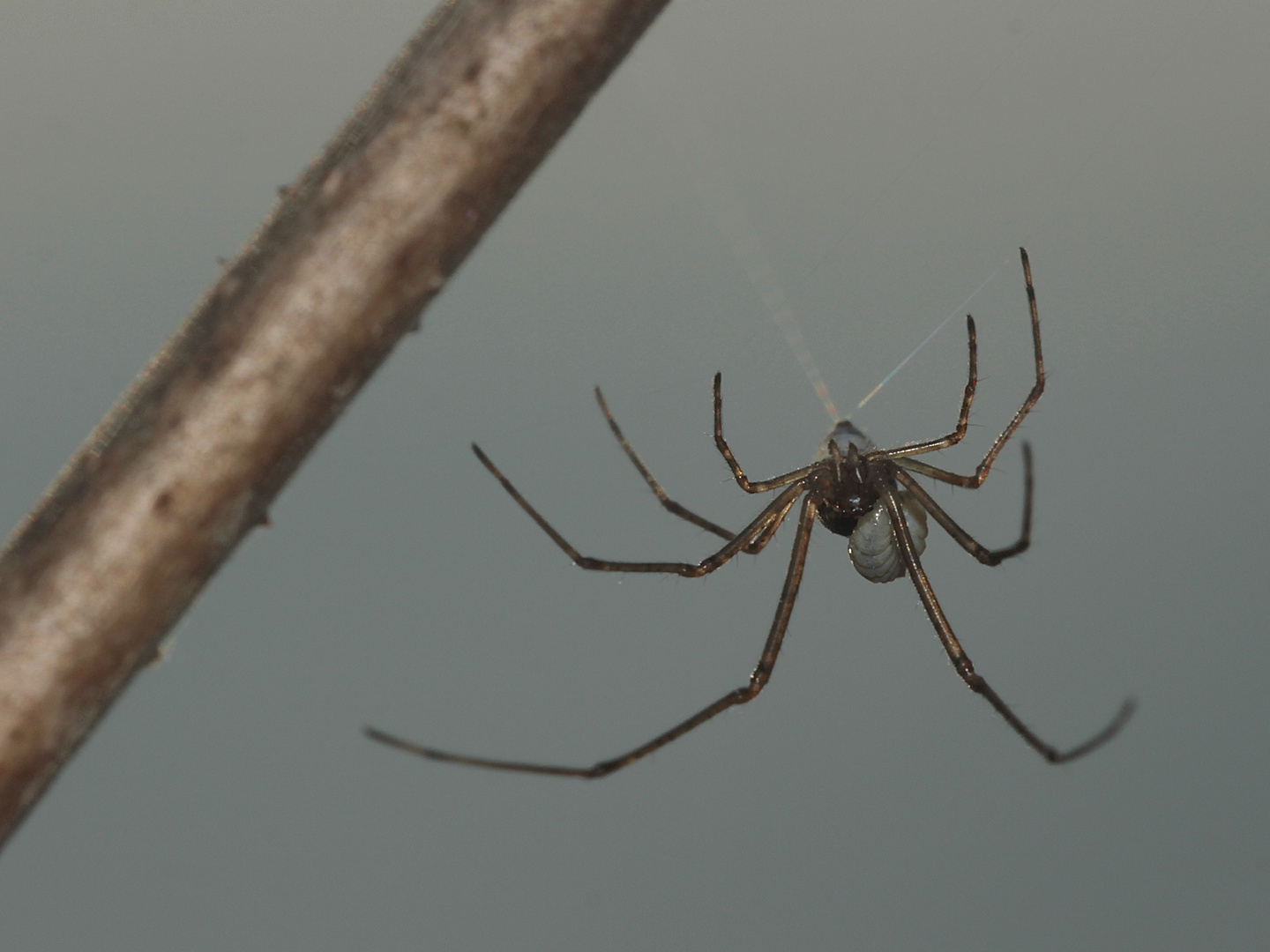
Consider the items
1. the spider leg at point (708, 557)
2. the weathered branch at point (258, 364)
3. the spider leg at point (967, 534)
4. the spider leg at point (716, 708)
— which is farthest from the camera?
the spider leg at point (708, 557)

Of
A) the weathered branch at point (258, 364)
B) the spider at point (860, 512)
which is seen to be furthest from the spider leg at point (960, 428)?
the weathered branch at point (258, 364)

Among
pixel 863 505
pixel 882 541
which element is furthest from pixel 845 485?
pixel 882 541

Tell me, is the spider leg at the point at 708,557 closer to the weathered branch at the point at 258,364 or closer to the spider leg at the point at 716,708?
the spider leg at the point at 716,708

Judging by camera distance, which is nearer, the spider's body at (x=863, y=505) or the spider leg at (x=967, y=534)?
the spider leg at (x=967, y=534)

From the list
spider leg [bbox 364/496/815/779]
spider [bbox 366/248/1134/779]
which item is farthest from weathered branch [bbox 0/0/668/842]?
spider [bbox 366/248/1134/779]

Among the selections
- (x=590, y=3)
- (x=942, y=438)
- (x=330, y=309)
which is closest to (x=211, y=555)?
(x=330, y=309)

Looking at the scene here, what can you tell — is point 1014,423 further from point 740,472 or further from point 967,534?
point 740,472

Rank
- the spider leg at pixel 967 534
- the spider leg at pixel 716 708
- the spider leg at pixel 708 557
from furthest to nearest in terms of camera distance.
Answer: the spider leg at pixel 708 557
the spider leg at pixel 967 534
the spider leg at pixel 716 708

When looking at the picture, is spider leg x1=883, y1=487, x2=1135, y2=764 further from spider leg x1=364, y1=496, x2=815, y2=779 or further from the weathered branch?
the weathered branch
